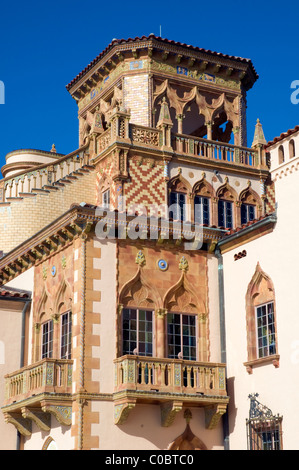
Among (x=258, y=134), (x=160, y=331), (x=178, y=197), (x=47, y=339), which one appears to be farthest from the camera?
(x=258, y=134)

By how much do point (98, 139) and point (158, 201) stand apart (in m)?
3.78

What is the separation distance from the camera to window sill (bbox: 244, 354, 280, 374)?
849 inches

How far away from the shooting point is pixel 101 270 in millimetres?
23266

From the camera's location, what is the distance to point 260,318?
22922mm

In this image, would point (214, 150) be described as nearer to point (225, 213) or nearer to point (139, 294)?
point (225, 213)

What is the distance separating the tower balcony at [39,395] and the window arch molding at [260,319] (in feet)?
16.9

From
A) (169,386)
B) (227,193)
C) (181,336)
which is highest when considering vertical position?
(227,193)

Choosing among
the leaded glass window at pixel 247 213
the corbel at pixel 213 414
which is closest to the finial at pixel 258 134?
the leaded glass window at pixel 247 213

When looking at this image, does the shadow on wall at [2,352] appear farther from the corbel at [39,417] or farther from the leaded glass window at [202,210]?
the leaded glass window at [202,210]

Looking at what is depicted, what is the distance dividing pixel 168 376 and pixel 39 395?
3587 millimetres

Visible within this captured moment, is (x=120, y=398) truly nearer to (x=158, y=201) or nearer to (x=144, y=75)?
(x=158, y=201)

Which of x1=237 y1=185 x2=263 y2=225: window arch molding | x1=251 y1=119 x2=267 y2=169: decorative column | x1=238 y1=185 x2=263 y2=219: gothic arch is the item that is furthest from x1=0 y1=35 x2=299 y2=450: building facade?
x1=251 y1=119 x2=267 y2=169: decorative column

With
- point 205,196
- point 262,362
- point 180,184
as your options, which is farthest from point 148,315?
point 205,196

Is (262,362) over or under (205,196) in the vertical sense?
under
